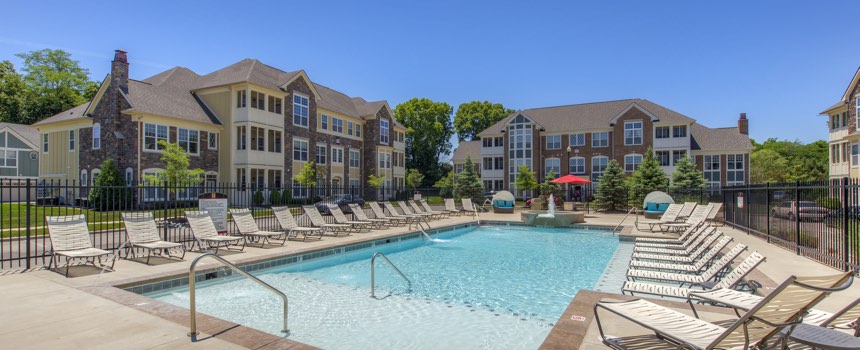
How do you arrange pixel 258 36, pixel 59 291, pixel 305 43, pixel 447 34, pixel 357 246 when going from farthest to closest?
1. pixel 447 34
2. pixel 305 43
3. pixel 258 36
4. pixel 357 246
5. pixel 59 291

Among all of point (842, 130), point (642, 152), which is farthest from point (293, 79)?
point (842, 130)

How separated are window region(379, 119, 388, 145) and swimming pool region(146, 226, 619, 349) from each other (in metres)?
30.8

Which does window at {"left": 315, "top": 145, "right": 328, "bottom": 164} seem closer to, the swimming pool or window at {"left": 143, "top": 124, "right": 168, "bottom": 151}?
window at {"left": 143, "top": 124, "right": 168, "bottom": 151}

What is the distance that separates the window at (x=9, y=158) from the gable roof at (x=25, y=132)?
1.26 m

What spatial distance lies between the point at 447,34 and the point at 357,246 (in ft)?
39.8

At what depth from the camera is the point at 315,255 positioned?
1143 centimetres

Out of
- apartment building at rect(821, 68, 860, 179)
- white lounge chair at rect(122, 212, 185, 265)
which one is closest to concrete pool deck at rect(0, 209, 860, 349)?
white lounge chair at rect(122, 212, 185, 265)

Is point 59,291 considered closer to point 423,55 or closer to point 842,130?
point 423,55

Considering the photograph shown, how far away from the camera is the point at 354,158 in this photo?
42125 millimetres

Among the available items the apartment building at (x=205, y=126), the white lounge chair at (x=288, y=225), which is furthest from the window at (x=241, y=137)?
the white lounge chair at (x=288, y=225)

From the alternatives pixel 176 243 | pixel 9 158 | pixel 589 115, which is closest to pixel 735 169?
pixel 589 115

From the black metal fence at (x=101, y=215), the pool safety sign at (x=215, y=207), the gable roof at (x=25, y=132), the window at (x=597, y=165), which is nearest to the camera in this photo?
the black metal fence at (x=101, y=215)

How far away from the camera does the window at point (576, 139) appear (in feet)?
145

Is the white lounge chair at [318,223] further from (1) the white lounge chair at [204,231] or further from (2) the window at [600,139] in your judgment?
(2) the window at [600,139]
